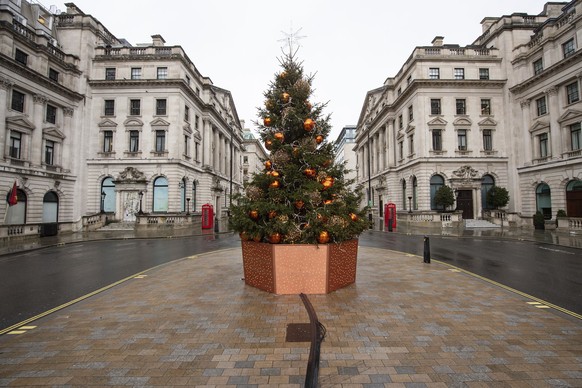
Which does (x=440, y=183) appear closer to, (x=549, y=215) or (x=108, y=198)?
(x=549, y=215)

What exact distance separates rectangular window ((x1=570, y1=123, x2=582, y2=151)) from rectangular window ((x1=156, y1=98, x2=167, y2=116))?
3958 cm

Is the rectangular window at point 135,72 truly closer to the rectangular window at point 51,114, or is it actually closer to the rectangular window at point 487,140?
the rectangular window at point 51,114

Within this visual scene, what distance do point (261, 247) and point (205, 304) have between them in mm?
1682

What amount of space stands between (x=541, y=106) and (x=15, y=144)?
49.1 meters

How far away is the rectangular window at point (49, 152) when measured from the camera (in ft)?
87.6

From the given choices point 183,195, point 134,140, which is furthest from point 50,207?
point 183,195

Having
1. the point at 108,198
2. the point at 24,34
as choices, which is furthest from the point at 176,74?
the point at 108,198

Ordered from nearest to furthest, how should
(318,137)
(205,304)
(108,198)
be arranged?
(205,304) < (318,137) < (108,198)

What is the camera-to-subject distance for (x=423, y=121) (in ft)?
106

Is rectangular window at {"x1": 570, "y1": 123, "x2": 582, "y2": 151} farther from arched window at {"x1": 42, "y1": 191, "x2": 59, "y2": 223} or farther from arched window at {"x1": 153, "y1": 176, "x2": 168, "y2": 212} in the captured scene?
arched window at {"x1": 42, "y1": 191, "x2": 59, "y2": 223}

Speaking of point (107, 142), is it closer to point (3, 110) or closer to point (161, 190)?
point (161, 190)

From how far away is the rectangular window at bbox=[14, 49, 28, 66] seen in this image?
2400 cm

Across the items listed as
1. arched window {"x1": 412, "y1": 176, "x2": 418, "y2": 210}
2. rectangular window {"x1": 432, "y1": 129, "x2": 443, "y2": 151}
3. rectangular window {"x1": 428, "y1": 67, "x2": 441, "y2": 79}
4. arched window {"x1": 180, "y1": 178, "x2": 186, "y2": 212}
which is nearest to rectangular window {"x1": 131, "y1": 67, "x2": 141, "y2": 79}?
arched window {"x1": 180, "y1": 178, "x2": 186, "y2": 212}

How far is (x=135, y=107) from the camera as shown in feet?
103
